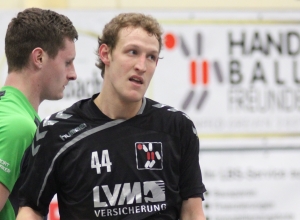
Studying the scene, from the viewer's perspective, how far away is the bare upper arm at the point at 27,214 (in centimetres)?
261

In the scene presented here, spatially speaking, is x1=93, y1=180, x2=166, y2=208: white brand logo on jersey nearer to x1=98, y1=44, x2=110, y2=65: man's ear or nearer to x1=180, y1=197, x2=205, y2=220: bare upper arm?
x1=180, y1=197, x2=205, y2=220: bare upper arm

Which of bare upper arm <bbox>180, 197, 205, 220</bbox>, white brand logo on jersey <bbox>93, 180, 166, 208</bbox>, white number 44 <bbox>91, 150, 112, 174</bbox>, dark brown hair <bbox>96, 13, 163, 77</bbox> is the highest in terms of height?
dark brown hair <bbox>96, 13, 163, 77</bbox>

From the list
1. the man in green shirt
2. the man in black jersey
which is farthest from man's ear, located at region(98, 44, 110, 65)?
the man in green shirt

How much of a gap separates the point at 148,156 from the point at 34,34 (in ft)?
2.51

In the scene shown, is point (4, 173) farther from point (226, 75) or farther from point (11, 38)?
point (226, 75)

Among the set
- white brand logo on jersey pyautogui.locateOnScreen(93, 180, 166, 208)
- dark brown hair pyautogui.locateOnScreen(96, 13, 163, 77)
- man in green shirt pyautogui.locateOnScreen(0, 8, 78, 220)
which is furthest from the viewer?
man in green shirt pyautogui.locateOnScreen(0, 8, 78, 220)

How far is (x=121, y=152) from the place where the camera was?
263cm

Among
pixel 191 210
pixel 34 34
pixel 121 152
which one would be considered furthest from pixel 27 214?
pixel 34 34

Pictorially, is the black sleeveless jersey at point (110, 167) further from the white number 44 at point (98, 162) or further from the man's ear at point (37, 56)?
the man's ear at point (37, 56)

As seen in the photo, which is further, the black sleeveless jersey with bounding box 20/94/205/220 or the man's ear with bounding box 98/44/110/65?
the man's ear with bounding box 98/44/110/65

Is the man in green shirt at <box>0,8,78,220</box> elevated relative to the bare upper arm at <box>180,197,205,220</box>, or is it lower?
elevated

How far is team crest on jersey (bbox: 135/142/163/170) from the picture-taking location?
104 inches

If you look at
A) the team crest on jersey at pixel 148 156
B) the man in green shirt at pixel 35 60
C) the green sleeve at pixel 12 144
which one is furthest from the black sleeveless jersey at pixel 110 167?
the man in green shirt at pixel 35 60

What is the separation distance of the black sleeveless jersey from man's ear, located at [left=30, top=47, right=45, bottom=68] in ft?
1.12
